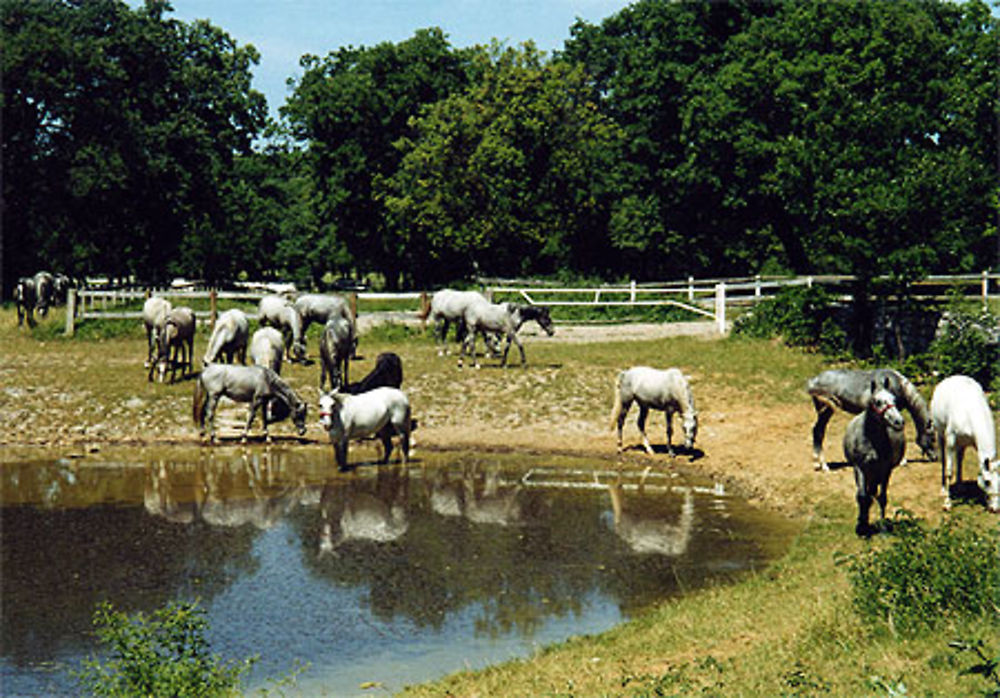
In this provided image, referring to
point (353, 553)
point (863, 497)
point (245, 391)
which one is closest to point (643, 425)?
point (863, 497)

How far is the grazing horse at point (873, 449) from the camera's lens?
15078 mm

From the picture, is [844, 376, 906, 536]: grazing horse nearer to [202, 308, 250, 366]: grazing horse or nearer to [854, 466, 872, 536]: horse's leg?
[854, 466, 872, 536]: horse's leg

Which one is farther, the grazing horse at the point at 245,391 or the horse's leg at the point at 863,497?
the grazing horse at the point at 245,391

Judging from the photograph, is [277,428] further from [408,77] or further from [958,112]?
[408,77]

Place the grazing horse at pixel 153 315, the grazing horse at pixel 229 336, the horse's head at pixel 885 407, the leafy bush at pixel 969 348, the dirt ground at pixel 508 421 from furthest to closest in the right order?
the grazing horse at pixel 153 315 < the grazing horse at pixel 229 336 < the leafy bush at pixel 969 348 < the dirt ground at pixel 508 421 < the horse's head at pixel 885 407

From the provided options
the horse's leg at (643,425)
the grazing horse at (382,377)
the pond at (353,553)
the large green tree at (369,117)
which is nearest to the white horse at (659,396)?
the horse's leg at (643,425)

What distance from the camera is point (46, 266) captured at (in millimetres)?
55688

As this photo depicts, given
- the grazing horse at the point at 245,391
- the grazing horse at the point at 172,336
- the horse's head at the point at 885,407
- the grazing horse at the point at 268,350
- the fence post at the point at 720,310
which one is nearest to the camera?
the horse's head at the point at 885,407

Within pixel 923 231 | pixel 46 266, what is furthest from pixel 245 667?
pixel 46 266

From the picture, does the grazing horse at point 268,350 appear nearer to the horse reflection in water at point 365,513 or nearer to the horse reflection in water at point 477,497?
the horse reflection in water at point 365,513

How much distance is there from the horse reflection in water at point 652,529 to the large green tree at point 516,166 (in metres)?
40.5

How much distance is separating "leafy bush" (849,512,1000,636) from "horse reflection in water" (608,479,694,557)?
4533 millimetres

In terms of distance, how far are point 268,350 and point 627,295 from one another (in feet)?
72.5

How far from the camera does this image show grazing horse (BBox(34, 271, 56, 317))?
135ft
